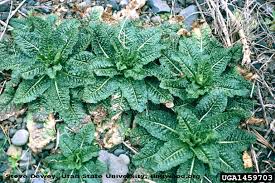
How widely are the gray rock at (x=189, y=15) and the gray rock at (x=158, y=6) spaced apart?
0.48 feet

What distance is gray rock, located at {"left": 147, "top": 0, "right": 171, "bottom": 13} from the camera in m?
4.06

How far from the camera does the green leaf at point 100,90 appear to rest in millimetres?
3559

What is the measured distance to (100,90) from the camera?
3.59 metres

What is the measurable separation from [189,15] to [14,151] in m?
1.94

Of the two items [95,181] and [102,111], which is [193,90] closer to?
[102,111]

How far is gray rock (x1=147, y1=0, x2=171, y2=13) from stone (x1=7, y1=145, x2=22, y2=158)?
1.72 meters

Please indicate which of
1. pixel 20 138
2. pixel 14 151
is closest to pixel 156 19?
pixel 20 138

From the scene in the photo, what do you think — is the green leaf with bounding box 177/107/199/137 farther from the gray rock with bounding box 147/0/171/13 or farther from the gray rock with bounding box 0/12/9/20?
the gray rock with bounding box 0/12/9/20

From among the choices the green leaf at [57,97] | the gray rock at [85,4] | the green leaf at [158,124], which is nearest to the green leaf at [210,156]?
the green leaf at [158,124]

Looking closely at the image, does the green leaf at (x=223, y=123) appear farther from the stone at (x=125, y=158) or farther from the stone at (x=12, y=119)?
the stone at (x=12, y=119)

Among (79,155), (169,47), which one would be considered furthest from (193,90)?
(79,155)

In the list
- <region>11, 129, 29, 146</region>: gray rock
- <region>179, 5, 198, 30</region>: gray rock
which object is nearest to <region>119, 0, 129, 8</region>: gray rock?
<region>179, 5, 198, 30</region>: gray rock

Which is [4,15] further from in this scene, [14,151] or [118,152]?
[118,152]

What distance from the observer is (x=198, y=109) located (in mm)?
3582
